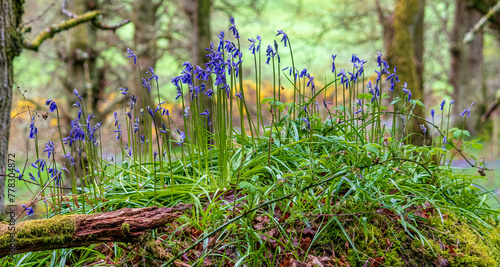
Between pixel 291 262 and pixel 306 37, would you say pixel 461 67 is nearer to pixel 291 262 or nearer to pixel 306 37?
pixel 306 37

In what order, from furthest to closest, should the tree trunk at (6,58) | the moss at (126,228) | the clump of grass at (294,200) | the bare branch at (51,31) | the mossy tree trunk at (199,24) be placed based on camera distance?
the mossy tree trunk at (199,24)
the bare branch at (51,31)
the tree trunk at (6,58)
the clump of grass at (294,200)
the moss at (126,228)

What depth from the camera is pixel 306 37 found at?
35.8 ft

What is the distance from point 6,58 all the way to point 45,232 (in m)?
2.00

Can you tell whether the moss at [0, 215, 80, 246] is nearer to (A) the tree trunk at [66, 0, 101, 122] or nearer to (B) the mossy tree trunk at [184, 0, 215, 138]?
(B) the mossy tree trunk at [184, 0, 215, 138]

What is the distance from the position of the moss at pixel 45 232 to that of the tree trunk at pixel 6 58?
143 cm

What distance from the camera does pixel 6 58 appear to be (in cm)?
298

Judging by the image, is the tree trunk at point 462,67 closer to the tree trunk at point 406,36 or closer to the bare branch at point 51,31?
the tree trunk at point 406,36

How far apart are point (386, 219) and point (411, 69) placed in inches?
116

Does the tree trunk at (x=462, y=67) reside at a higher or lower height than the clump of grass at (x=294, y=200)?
higher

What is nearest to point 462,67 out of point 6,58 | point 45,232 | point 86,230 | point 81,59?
point 81,59

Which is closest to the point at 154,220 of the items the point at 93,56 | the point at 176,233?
the point at 176,233

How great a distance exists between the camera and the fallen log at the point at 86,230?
1688mm

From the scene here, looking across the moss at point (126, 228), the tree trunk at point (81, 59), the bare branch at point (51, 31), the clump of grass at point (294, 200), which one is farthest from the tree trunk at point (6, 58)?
the tree trunk at point (81, 59)

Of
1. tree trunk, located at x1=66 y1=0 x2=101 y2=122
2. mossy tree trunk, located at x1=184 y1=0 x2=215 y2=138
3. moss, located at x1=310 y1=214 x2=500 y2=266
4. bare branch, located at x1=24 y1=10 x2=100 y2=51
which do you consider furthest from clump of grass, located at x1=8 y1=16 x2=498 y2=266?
tree trunk, located at x1=66 y1=0 x2=101 y2=122
